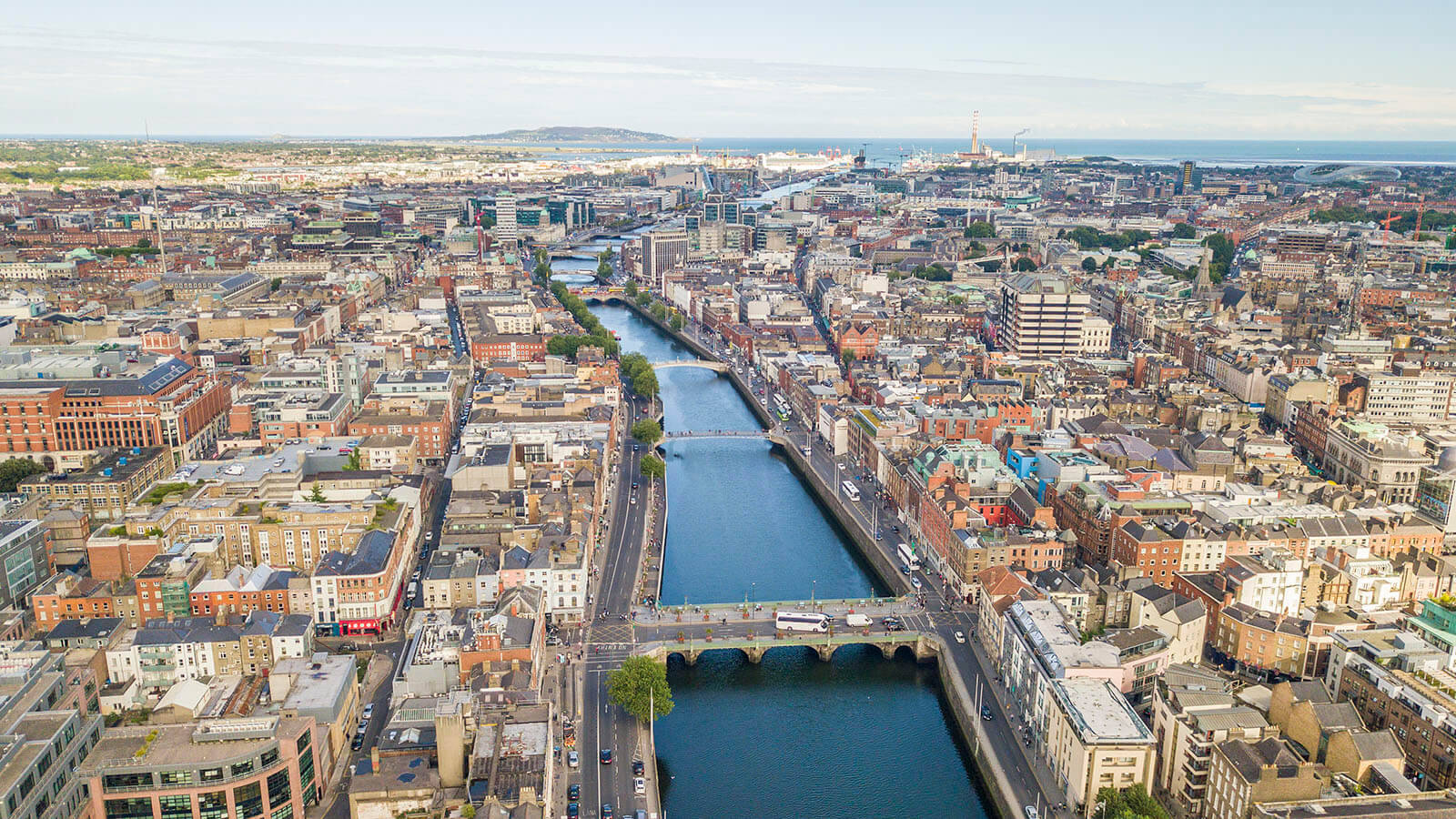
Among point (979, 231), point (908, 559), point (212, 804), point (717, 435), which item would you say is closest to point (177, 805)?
point (212, 804)

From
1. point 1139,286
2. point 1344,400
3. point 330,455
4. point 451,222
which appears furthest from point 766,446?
point 451,222

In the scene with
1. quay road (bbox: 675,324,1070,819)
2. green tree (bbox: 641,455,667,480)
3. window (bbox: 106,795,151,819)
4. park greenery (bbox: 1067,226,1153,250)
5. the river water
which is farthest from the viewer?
park greenery (bbox: 1067,226,1153,250)

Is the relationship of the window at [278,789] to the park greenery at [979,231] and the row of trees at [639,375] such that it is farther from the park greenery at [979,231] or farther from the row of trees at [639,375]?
the park greenery at [979,231]

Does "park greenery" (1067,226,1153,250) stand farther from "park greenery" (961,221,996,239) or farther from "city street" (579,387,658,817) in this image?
"city street" (579,387,658,817)

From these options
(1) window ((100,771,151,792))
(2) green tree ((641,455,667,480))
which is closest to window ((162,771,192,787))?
(1) window ((100,771,151,792))

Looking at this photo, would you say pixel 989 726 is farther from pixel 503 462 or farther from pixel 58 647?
pixel 58 647

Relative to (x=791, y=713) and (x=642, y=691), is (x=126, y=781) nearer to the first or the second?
(x=642, y=691)
